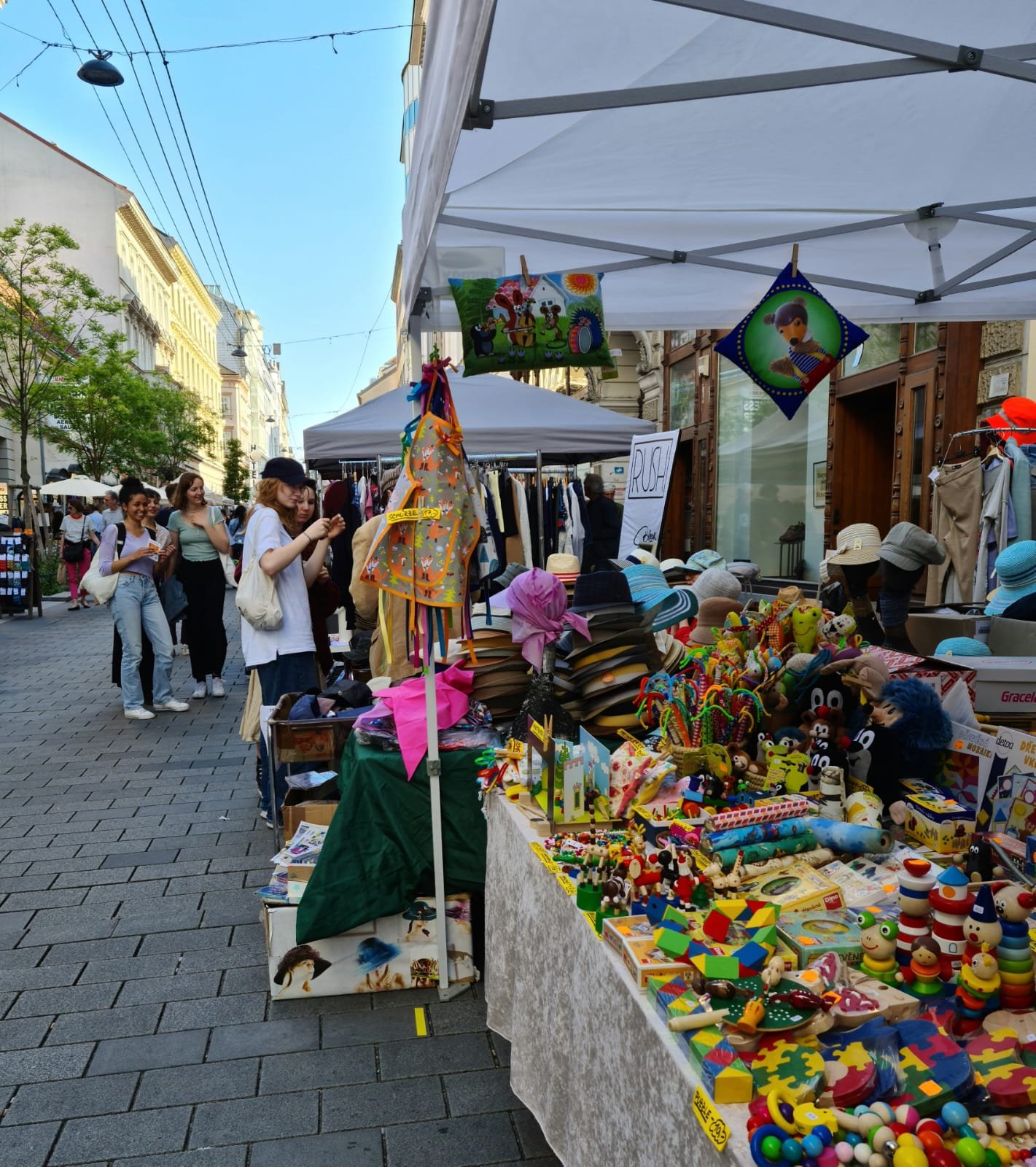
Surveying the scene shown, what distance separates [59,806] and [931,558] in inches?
193

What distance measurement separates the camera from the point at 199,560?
25.0 feet

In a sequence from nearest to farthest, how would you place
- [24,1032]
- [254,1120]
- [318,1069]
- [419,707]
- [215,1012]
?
[254,1120] → [318,1069] → [24,1032] → [215,1012] → [419,707]

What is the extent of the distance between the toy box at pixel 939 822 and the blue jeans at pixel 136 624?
632 centimetres

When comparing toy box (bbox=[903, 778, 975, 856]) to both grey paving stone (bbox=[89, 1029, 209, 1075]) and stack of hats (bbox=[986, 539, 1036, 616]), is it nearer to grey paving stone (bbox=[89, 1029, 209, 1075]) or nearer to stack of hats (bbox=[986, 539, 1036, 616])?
grey paving stone (bbox=[89, 1029, 209, 1075])

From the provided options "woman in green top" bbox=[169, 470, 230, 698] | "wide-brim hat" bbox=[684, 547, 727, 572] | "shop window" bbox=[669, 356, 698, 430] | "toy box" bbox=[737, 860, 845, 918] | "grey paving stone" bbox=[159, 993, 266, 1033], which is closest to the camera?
"toy box" bbox=[737, 860, 845, 918]

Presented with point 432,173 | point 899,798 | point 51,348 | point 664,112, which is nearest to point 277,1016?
point 899,798

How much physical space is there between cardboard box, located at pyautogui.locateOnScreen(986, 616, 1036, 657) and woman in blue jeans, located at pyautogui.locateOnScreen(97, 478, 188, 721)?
590 centimetres

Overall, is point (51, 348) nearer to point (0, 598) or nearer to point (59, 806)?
point (0, 598)

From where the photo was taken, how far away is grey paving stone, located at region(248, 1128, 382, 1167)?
7.87ft

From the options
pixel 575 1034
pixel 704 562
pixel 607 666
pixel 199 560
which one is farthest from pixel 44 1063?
pixel 199 560

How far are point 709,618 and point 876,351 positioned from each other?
6008mm

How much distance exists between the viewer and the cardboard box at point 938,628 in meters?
4.20

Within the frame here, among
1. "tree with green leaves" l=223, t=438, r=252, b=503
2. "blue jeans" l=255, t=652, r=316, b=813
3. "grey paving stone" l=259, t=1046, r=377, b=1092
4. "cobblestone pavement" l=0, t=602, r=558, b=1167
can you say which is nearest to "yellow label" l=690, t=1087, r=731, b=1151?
"cobblestone pavement" l=0, t=602, r=558, b=1167

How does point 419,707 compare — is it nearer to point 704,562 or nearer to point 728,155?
point 728,155
